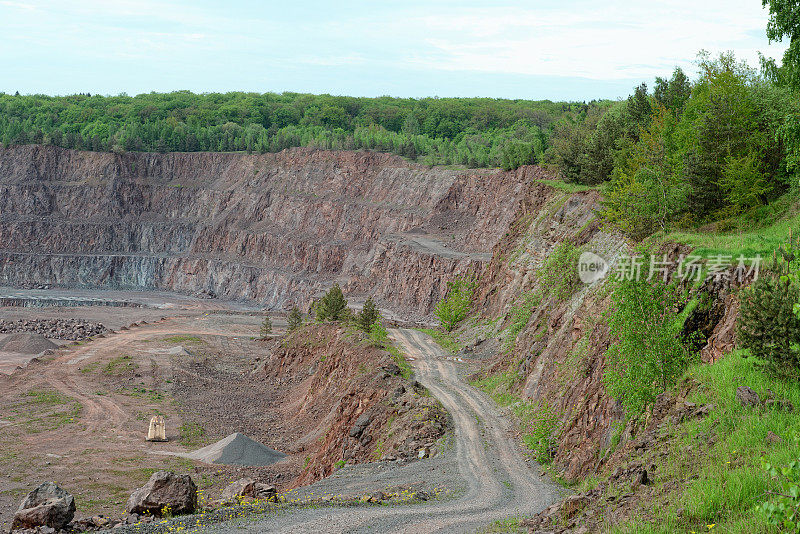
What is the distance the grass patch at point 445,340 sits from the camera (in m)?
55.8

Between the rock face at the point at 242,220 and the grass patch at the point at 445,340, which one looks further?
the rock face at the point at 242,220

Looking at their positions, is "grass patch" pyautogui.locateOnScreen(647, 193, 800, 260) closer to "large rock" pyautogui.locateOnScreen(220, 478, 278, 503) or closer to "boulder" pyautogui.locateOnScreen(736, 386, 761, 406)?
"boulder" pyautogui.locateOnScreen(736, 386, 761, 406)

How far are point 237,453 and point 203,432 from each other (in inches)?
286

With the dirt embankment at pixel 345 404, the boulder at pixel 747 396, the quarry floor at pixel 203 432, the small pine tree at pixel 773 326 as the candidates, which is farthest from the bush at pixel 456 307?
the boulder at pixel 747 396

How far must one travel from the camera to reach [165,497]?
22.6 m

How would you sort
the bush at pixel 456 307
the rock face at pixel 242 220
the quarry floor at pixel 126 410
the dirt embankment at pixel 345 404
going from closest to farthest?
the dirt embankment at pixel 345 404, the quarry floor at pixel 126 410, the bush at pixel 456 307, the rock face at pixel 242 220

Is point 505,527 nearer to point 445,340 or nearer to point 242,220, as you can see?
point 445,340

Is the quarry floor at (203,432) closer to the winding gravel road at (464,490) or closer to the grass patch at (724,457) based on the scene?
the winding gravel road at (464,490)

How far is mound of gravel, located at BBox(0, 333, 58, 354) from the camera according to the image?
72.2 metres

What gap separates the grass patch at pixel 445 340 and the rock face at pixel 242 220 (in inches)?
648

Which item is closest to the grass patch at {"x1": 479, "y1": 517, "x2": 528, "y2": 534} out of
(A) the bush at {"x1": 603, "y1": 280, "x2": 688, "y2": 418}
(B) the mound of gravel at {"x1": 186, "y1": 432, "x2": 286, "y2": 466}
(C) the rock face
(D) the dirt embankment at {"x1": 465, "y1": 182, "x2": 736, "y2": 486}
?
(D) the dirt embankment at {"x1": 465, "y1": 182, "x2": 736, "y2": 486}

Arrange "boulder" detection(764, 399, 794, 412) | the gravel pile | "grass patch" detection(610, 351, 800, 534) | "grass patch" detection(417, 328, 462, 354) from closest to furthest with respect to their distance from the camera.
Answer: "grass patch" detection(610, 351, 800, 534), "boulder" detection(764, 399, 794, 412), "grass patch" detection(417, 328, 462, 354), the gravel pile

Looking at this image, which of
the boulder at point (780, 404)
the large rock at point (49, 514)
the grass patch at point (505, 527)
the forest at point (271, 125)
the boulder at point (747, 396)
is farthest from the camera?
the forest at point (271, 125)

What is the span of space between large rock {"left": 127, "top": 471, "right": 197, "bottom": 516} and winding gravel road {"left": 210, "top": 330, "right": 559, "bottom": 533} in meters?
3.03
